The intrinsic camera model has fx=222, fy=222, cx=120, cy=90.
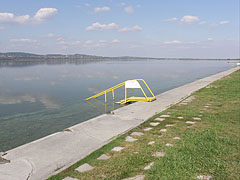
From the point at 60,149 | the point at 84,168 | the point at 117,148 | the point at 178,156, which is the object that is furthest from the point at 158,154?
the point at 60,149

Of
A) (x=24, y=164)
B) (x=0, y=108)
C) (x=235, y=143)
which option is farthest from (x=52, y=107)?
(x=235, y=143)

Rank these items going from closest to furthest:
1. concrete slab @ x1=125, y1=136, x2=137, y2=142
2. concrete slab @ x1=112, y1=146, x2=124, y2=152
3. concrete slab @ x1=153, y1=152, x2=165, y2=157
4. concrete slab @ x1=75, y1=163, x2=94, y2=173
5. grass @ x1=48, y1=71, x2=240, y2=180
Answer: grass @ x1=48, y1=71, x2=240, y2=180, concrete slab @ x1=75, y1=163, x2=94, y2=173, concrete slab @ x1=153, y1=152, x2=165, y2=157, concrete slab @ x1=112, y1=146, x2=124, y2=152, concrete slab @ x1=125, y1=136, x2=137, y2=142

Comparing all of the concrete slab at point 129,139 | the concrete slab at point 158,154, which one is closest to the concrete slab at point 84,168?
the concrete slab at point 158,154

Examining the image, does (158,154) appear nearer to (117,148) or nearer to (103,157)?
(117,148)

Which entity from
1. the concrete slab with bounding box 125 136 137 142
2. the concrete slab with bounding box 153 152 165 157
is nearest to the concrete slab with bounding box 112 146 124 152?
the concrete slab with bounding box 125 136 137 142

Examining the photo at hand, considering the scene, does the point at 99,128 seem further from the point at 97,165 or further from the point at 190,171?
the point at 190,171

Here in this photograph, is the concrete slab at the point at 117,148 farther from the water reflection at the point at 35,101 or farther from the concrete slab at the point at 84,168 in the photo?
the water reflection at the point at 35,101

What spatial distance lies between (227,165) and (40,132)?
25.2ft

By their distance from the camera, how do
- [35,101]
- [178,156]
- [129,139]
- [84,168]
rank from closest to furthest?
[84,168], [178,156], [129,139], [35,101]

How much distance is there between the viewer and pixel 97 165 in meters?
5.49

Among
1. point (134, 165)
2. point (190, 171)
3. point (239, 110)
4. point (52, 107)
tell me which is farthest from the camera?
point (52, 107)

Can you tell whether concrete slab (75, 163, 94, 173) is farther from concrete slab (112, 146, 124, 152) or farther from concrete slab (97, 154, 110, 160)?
concrete slab (112, 146, 124, 152)

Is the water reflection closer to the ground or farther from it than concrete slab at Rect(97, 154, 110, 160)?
closer to the ground

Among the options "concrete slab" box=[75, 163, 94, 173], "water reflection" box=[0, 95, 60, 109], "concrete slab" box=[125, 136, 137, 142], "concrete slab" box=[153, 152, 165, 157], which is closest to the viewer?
"concrete slab" box=[75, 163, 94, 173]
